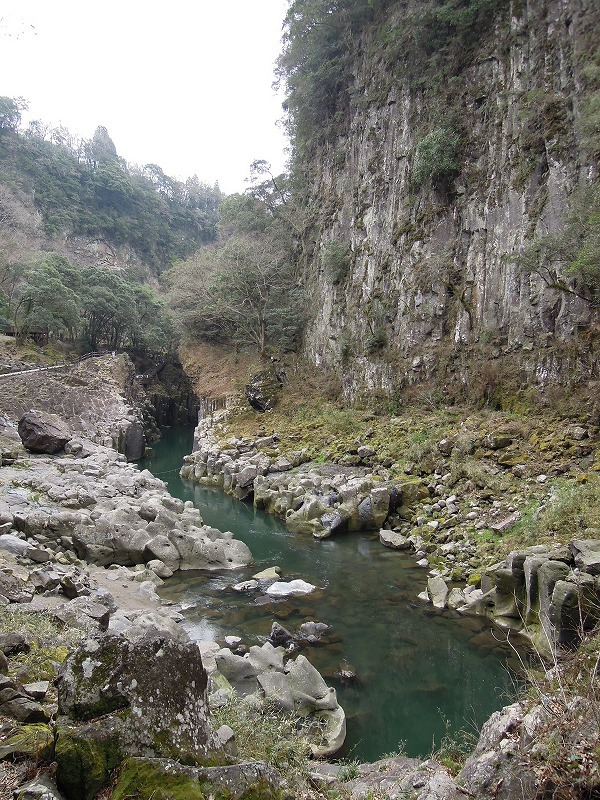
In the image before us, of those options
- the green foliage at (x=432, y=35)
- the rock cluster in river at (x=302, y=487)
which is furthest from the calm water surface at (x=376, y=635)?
the green foliage at (x=432, y=35)

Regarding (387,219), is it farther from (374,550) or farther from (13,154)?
(13,154)

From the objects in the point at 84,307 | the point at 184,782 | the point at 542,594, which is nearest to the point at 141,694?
the point at 184,782

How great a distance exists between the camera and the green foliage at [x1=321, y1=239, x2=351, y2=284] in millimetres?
26812

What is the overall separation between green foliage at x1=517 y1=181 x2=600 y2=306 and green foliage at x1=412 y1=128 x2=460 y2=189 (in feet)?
21.8

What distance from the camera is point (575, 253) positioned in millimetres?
13891

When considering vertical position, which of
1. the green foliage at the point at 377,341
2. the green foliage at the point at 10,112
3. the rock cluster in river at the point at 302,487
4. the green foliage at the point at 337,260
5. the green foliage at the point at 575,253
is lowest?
the rock cluster in river at the point at 302,487

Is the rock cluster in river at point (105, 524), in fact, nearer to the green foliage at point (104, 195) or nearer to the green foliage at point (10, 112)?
the green foliage at point (104, 195)

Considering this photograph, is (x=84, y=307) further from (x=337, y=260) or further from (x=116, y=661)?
(x=116, y=661)

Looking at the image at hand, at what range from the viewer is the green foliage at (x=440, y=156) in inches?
801

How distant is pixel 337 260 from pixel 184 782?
2612 centimetres

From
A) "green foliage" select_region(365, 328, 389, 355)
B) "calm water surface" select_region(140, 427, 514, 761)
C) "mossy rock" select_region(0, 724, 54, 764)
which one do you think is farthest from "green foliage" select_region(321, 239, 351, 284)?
"mossy rock" select_region(0, 724, 54, 764)

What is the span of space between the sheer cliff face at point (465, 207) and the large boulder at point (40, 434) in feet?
43.3

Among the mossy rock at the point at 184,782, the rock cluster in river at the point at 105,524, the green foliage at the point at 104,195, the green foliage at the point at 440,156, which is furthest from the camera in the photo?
the green foliage at the point at 104,195

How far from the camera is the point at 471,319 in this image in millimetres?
18906
